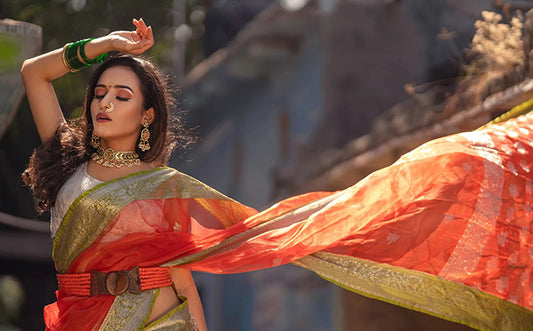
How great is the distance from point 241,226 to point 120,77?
0.71 metres

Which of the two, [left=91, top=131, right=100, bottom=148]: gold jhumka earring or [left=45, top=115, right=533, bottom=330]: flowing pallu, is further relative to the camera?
[left=91, top=131, right=100, bottom=148]: gold jhumka earring

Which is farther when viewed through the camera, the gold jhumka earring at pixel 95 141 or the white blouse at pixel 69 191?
the gold jhumka earring at pixel 95 141

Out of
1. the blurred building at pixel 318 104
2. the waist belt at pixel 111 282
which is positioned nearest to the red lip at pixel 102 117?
the waist belt at pixel 111 282

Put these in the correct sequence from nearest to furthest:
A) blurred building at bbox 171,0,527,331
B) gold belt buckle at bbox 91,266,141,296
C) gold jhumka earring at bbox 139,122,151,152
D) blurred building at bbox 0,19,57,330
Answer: gold belt buckle at bbox 91,266,141,296, gold jhumka earring at bbox 139,122,151,152, blurred building at bbox 0,19,57,330, blurred building at bbox 171,0,527,331

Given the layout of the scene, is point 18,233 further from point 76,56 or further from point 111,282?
point 111,282

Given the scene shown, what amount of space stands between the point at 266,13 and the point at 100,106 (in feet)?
18.3

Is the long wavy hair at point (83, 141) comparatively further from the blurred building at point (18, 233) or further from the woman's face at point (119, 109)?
the blurred building at point (18, 233)

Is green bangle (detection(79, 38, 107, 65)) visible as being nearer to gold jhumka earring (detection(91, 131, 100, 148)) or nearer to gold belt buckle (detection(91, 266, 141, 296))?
gold jhumka earring (detection(91, 131, 100, 148))

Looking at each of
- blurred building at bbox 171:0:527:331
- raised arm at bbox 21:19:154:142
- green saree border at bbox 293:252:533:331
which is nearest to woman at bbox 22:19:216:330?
raised arm at bbox 21:19:154:142

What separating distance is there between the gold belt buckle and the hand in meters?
0.79

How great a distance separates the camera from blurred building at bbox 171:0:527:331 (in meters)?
6.96

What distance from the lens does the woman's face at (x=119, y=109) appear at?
293cm

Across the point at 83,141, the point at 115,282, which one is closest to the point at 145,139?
the point at 83,141

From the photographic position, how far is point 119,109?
9.68 feet
